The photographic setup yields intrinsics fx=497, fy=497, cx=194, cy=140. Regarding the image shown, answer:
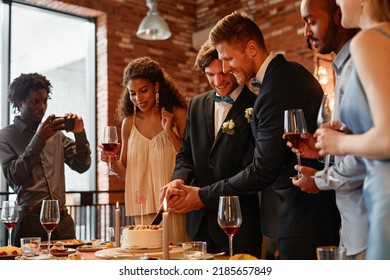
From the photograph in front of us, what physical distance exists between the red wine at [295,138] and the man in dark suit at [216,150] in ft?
1.79

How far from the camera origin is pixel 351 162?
3.67 ft

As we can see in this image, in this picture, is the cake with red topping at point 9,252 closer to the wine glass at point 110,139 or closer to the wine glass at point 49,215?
the wine glass at point 49,215

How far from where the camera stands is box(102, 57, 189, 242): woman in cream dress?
99.0 inches

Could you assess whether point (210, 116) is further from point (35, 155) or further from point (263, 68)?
point (35, 155)

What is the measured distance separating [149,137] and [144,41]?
11.3 feet

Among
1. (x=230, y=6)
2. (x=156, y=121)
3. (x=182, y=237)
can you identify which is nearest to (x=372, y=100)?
(x=182, y=237)

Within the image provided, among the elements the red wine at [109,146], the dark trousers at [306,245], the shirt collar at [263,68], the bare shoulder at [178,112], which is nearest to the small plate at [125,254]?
the dark trousers at [306,245]

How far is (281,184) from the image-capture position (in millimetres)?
1760

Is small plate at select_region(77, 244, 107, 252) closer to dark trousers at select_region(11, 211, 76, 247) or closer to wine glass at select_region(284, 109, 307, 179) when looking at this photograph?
dark trousers at select_region(11, 211, 76, 247)

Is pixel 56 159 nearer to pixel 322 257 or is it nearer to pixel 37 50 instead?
pixel 322 257

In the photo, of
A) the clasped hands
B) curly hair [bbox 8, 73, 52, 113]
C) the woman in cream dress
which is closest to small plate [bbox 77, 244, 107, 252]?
the clasped hands

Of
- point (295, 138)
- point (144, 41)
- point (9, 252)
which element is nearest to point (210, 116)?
point (295, 138)

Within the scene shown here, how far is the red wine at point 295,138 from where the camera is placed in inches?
54.7

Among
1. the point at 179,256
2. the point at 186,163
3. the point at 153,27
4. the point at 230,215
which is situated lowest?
the point at 179,256
